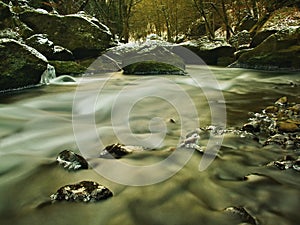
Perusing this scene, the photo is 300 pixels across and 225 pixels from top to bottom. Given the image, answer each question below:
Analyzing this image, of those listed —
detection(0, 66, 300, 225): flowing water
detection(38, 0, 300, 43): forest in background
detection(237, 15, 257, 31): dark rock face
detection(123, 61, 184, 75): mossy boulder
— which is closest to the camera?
detection(0, 66, 300, 225): flowing water

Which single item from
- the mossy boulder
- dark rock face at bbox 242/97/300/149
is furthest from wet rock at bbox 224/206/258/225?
the mossy boulder

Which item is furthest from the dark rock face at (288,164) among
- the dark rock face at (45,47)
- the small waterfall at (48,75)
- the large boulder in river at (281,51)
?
the dark rock face at (45,47)

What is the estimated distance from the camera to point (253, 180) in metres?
2.58

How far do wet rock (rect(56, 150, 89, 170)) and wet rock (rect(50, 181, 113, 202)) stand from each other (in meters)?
0.41

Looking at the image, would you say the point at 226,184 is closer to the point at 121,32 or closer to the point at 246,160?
the point at 246,160

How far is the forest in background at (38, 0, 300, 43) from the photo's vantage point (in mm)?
16234

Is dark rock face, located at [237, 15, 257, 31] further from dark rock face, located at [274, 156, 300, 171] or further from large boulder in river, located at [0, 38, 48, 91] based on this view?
dark rock face, located at [274, 156, 300, 171]

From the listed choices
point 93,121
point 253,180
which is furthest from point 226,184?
point 93,121

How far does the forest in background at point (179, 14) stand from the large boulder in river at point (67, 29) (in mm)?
4850

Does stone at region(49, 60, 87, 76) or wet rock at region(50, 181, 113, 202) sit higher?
stone at region(49, 60, 87, 76)

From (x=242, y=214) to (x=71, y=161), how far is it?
1.69 meters

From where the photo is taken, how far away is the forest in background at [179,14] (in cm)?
1623

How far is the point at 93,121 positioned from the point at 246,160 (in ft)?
8.71

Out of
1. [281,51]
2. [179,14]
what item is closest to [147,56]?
[281,51]
